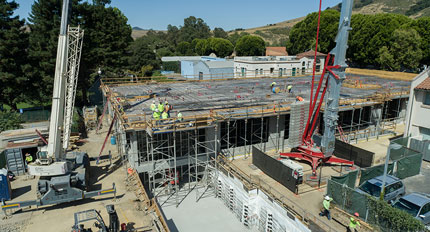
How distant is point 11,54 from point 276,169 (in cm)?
3533

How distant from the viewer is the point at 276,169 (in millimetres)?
19047

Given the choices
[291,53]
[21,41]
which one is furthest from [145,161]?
[291,53]

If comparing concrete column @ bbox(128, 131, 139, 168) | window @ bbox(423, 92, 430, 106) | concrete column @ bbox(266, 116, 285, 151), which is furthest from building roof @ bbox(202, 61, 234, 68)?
concrete column @ bbox(128, 131, 139, 168)

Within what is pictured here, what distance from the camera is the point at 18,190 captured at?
19766 millimetres

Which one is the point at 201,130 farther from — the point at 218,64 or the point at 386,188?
the point at 218,64

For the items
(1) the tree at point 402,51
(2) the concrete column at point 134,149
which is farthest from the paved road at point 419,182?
(1) the tree at point 402,51

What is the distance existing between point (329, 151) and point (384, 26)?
44.9 m

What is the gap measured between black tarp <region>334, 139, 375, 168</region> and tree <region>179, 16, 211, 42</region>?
10594 centimetres

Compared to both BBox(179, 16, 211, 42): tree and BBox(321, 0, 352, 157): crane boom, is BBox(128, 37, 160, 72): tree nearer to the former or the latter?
BBox(179, 16, 211, 42): tree

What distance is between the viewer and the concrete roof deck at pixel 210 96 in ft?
75.2

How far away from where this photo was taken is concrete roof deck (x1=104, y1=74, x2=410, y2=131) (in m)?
22.9

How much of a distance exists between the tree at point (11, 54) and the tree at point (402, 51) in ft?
186

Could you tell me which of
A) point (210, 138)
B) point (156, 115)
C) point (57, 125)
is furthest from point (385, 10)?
point (57, 125)

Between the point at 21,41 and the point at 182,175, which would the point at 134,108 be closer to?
the point at 182,175
